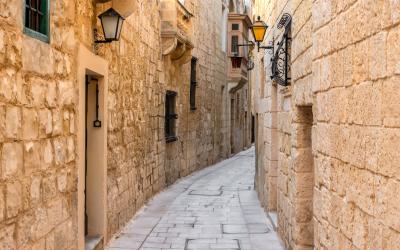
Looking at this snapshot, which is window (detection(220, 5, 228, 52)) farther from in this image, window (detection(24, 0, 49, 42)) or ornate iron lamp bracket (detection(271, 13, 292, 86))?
window (detection(24, 0, 49, 42))

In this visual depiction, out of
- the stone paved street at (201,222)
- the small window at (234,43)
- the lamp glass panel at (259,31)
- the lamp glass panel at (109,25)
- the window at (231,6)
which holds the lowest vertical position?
the stone paved street at (201,222)

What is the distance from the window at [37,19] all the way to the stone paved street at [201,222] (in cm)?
318

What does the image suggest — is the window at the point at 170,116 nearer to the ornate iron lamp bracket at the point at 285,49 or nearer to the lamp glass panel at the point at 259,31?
the lamp glass panel at the point at 259,31

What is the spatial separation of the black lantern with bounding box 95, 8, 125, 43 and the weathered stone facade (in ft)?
6.27

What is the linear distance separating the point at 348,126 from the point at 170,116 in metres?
9.06

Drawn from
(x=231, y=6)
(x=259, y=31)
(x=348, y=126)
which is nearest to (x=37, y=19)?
(x=348, y=126)

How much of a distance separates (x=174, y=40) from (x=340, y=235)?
8110 millimetres

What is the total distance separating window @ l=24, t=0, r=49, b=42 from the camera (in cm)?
366

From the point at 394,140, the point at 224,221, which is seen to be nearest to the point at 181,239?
the point at 224,221

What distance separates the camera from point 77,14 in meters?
4.89

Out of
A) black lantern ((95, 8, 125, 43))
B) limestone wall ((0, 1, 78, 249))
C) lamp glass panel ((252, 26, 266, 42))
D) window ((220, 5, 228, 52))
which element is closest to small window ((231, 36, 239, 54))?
window ((220, 5, 228, 52))

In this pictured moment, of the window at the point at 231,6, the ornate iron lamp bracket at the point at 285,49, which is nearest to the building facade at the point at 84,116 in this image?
the ornate iron lamp bracket at the point at 285,49

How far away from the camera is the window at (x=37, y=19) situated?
3.66m

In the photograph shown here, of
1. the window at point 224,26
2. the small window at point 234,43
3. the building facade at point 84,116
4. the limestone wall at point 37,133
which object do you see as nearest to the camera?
the limestone wall at point 37,133
